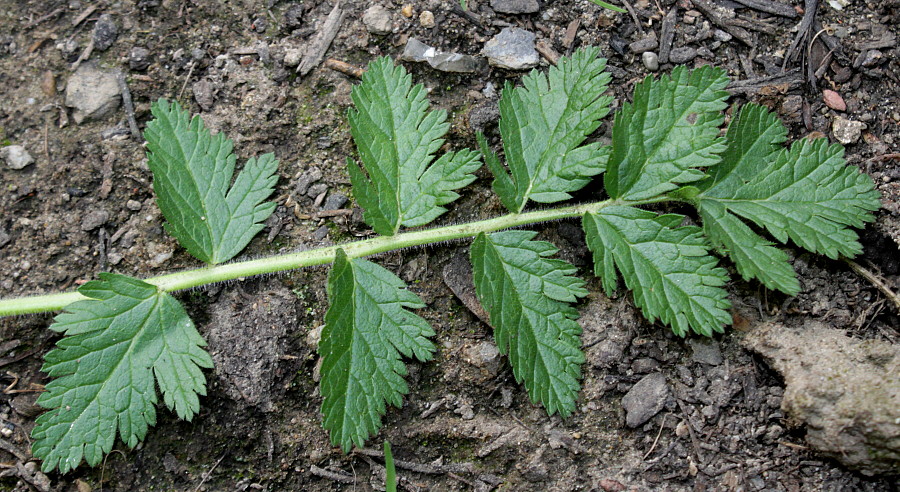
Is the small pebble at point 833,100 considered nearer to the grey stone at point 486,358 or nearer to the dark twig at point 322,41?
the grey stone at point 486,358

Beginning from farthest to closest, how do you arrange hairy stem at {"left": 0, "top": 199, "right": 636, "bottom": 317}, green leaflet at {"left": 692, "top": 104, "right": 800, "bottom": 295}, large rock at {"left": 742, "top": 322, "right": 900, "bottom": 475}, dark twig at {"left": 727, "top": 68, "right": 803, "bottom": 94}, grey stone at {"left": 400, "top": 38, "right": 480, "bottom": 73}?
grey stone at {"left": 400, "top": 38, "right": 480, "bottom": 73}
dark twig at {"left": 727, "top": 68, "right": 803, "bottom": 94}
hairy stem at {"left": 0, "top": 199, "right": 636, "bottom": 317}
green leaflet at {"left": 692, "top": 104, "right": 800, "bottom": 295}
large rock at {"left": 742, "top": 322, "right": 900, "bottom": 475}

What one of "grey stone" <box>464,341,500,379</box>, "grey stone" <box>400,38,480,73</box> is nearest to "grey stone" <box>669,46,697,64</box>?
"grey stone" <box>400,38,480,73</box>

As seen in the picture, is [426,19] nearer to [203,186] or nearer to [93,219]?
[203,186]

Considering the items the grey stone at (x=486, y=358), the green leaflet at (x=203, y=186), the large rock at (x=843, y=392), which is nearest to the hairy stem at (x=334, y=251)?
the green leaflet at (x=203, y=186)

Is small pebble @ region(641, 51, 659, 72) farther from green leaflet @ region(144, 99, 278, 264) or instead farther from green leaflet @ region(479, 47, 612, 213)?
green leaflet @ region(144, 99, 278, 264)

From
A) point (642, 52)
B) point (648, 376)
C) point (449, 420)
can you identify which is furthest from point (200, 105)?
point (648, 376)

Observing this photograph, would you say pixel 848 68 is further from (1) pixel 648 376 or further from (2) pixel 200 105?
(2) pixel 200 105
